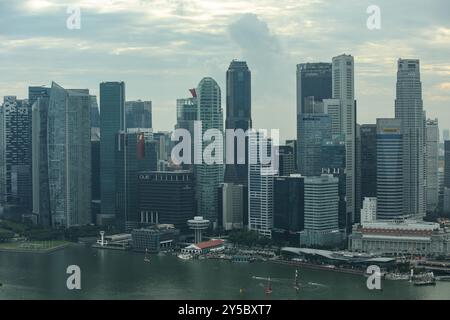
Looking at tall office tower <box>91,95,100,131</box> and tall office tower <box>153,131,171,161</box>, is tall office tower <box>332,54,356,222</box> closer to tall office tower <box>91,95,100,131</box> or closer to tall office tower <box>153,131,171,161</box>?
tall office tower <box>153,131,171,161</box>

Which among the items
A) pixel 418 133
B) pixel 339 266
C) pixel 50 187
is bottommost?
pixel 339 266

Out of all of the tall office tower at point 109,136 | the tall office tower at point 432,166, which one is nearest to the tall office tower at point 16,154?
the tall office tower at point 109,136

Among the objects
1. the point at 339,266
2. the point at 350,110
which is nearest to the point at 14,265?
the point at 339,266

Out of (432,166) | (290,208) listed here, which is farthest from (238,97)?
(290,208)

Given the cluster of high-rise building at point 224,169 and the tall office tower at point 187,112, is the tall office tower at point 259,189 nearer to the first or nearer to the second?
the cluster of high-rise building at point 224,169

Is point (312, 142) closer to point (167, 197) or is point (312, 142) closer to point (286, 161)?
point (286, 161)
